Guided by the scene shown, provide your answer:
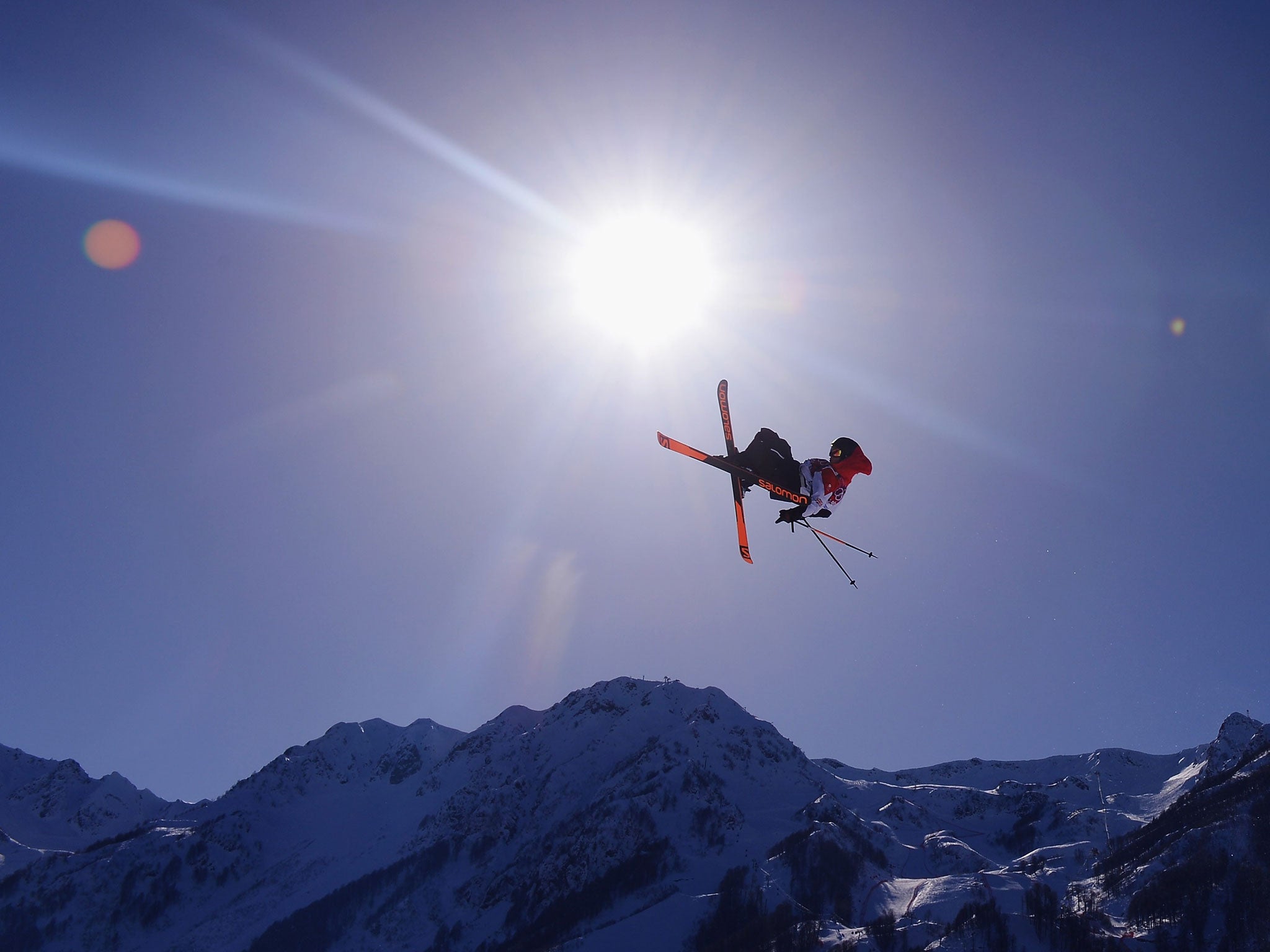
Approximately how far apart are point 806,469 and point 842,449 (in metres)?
2.17

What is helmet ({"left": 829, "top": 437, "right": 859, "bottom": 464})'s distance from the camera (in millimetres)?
38781

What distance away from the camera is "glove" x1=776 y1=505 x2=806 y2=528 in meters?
39.2

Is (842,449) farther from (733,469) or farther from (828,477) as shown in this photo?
(733,469)

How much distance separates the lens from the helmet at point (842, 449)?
38.8 m

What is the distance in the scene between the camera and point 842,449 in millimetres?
38812

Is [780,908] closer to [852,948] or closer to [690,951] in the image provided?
[690,951]

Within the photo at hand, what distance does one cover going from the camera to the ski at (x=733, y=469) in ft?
118

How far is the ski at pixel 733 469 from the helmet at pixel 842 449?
262 centimetres

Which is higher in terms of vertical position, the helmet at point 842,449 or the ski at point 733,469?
the helmet at point 842,449

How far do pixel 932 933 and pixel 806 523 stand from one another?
486 ft

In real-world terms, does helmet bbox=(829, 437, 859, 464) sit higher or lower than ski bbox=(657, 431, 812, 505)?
higher

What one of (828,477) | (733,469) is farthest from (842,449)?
(733,469)

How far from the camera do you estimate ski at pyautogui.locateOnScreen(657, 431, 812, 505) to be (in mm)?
36094

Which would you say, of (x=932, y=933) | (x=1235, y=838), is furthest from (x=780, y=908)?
(x=1235, y=838)
